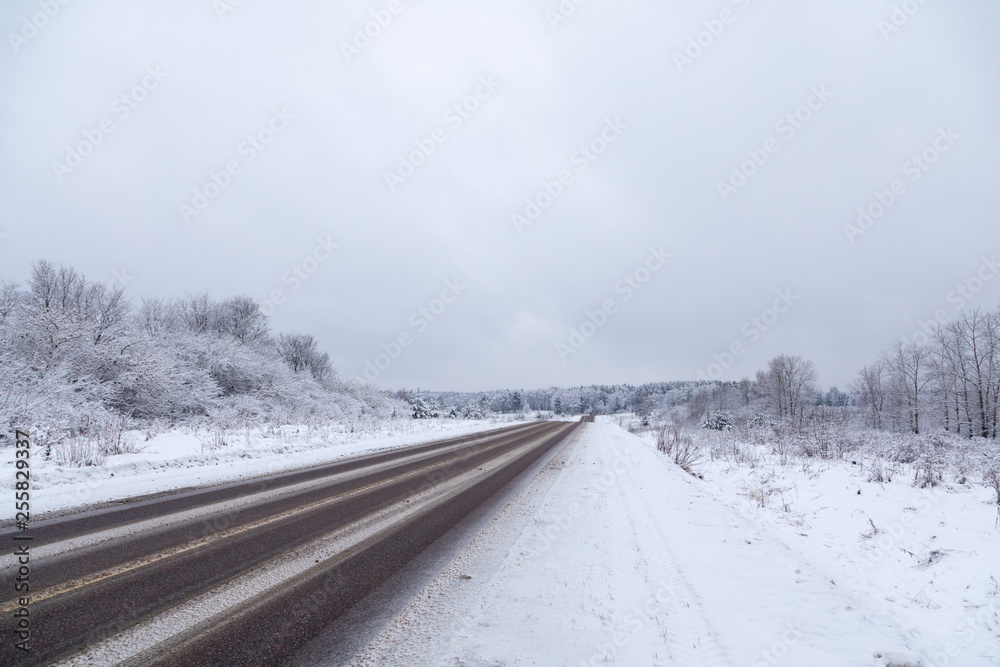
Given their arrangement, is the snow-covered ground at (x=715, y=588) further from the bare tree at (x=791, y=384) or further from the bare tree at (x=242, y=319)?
the bare tree at (x=791, y=384)

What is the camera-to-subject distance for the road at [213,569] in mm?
3102

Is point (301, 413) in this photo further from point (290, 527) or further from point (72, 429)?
point (290, 527)

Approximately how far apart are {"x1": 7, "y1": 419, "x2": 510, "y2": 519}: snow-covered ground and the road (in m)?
1.29

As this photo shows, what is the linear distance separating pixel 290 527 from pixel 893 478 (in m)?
13.4

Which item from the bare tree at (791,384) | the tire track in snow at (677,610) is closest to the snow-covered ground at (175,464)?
the tire track in snow at (677,610)

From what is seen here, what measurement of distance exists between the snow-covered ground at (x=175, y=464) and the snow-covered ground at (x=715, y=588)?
7014 mm

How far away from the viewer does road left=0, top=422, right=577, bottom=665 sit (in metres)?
3.10

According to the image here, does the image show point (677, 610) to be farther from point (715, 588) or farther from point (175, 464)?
point (175, 464)

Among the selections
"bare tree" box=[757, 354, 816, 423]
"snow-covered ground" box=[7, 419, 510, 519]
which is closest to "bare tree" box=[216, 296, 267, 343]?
"snow-covered ground" box=[7, 419, 510, 519]

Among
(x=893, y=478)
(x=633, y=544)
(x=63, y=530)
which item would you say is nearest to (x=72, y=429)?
(x=63, y=530)

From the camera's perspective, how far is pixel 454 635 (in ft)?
11.3

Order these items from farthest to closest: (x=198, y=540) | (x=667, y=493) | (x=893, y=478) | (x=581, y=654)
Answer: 1. (x=893, y=478)
2. (x=667, y=493)
3. (x=198, y=540)
4. (x=581, y=654)

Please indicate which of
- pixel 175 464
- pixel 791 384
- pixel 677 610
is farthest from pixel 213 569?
pixel 791 384

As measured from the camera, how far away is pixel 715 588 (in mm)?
4617
